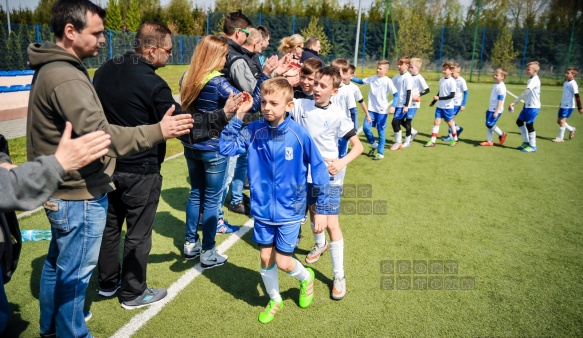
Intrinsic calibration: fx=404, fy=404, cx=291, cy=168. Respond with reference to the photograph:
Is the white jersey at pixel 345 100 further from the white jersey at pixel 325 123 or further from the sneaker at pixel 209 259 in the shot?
the sneaker at pixel 209 259

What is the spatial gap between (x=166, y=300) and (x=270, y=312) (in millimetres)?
1056

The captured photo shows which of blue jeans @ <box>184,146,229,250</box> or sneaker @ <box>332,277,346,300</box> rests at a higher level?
blue jeans @ <box>184,146,229,250</box>

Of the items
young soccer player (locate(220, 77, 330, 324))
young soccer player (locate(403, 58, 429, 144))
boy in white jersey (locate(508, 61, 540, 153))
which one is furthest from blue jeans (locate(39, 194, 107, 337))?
boy in white jersey (locate(508, 61, 540, 153))

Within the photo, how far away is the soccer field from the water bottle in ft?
0.36

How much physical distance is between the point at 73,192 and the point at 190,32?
136ft

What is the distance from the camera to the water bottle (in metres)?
4.91

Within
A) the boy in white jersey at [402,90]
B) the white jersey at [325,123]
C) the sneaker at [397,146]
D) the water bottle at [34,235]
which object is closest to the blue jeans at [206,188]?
the white jersey at [325,123]

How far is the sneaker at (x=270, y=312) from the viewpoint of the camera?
12.0 feet

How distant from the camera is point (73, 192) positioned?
2.71 m

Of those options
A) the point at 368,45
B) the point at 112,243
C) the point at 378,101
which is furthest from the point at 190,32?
the point at 112,243

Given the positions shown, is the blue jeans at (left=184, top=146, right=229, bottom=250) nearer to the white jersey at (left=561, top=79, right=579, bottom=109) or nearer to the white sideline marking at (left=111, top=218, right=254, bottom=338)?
the white sideline marking at (left=111, top=218, right=254, bottom=338)

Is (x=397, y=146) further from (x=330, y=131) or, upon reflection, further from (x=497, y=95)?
(x=330, y=131)

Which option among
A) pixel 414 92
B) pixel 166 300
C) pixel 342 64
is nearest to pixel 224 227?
pixel 166 300

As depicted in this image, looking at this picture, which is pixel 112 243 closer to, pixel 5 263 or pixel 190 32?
pixel 5 263
